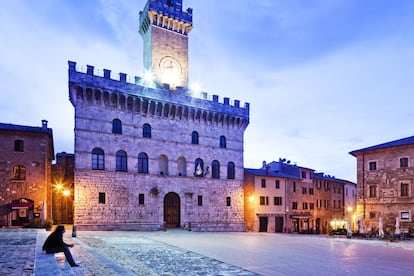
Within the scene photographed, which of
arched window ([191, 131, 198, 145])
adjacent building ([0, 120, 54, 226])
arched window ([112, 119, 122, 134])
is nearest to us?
adjacent building ([0, 120, 54, 226])

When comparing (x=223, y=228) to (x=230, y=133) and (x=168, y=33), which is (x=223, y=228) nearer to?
(x=230, y=133)

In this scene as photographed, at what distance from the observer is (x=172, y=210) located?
3544cm

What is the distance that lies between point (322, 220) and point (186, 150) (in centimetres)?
2931

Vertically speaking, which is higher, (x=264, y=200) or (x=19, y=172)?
(x=19, y=172)

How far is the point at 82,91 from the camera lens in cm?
3117

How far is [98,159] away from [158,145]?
21.2 ft

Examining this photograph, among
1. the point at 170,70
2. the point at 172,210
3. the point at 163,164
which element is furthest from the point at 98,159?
the point at 170,70

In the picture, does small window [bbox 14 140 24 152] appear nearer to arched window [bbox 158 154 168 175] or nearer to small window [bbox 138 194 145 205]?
small window [bbox 138 194 145 205]

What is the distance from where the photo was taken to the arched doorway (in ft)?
115

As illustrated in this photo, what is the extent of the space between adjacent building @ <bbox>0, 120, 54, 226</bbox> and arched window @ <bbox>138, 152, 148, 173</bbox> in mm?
8676

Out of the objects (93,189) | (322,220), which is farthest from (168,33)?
(322,220)

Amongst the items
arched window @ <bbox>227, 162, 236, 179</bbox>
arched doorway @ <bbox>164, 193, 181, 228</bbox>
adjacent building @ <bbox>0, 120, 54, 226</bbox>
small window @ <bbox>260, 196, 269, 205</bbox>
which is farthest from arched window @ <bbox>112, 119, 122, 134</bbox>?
small window @ <bbox>260, 196, 269, 205</bbox>

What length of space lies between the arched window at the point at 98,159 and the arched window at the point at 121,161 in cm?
150

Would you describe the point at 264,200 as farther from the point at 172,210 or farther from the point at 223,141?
the point at 172,210
